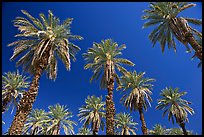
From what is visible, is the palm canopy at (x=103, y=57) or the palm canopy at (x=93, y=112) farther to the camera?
the palm canopy at (x=93, y=112)

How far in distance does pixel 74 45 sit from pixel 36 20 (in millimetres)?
5226

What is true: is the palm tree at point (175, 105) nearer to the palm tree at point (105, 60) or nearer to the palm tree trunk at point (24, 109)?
the palm tree at point (105, 60)

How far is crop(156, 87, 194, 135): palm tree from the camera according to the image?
39.6 m

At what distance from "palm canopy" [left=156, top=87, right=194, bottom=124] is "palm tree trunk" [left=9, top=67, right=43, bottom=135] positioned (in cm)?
2788

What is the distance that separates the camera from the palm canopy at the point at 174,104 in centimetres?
3978

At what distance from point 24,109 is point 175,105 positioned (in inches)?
1202

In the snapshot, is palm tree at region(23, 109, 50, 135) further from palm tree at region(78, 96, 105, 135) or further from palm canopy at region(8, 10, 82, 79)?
palm canopy at region(8, 10, 82, 79)

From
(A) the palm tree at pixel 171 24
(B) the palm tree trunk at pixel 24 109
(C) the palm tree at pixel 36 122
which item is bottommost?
(B) the palm tree trunk at pixel 24 109

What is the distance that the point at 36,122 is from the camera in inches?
1827

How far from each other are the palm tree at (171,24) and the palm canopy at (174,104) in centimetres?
1574

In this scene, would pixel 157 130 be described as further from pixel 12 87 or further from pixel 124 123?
pixel 12 87

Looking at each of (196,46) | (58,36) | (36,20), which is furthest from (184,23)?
(36,20)

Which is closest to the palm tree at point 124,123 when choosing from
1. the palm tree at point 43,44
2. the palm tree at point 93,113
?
the palm tree at point 93,113

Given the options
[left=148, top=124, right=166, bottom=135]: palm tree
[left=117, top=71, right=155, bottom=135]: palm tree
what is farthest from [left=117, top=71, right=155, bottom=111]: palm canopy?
[left=148, top=124, right=166, bottom=135]: palm tree
